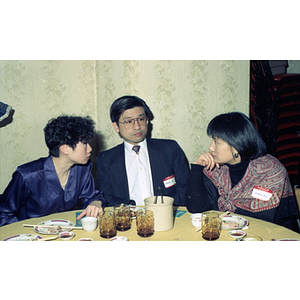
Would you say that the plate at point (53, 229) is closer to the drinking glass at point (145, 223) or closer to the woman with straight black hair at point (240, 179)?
the drinking glass at point (145, 223)

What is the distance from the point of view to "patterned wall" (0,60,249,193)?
7.18 ft

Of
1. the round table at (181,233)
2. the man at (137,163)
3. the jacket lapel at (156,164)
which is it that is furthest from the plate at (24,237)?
the jacket lapel at (156,164)

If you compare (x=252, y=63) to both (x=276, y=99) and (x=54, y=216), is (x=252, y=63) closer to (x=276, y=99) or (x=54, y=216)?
(x=276, y=99)

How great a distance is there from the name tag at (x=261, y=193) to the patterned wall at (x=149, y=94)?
839 millimetres

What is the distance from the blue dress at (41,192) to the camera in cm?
165

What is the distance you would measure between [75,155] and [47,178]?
257 mm

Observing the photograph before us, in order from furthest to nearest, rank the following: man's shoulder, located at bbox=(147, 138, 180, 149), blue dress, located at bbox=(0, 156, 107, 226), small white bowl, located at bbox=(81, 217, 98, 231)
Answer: man's shoulder, located at bbox=(147, 138, 180, 149)
blue dress, located at bbox=(0, 156, 107, 226)
small white bowl, located at bbox=(81, 217, 98, 231)

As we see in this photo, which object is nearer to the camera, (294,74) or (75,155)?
(75,155)

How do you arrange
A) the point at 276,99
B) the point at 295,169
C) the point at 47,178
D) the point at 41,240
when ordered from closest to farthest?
the point at 41,240 < the point at 47,178 < the point at 295,169 < the point at 276,99

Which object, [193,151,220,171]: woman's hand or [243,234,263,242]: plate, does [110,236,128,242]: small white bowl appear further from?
[193,151,220,171]: woman's hand

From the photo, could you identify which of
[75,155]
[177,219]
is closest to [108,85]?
[75,155]

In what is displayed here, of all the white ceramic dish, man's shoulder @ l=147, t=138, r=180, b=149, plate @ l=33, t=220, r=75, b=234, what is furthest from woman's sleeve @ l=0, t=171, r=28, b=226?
→ the white ceramic dish

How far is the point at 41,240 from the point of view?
3.59 feet

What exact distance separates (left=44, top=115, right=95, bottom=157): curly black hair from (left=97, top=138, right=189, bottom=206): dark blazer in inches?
14.6
